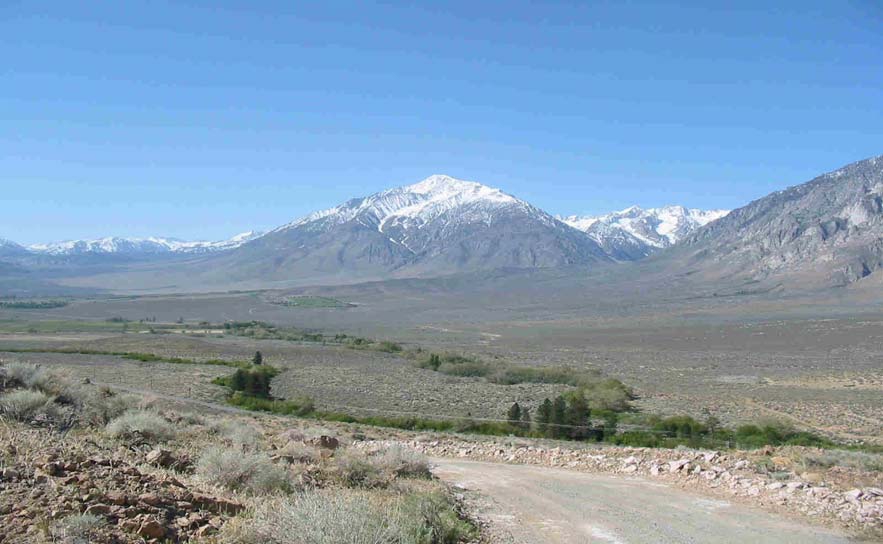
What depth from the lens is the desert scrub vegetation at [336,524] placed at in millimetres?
6121

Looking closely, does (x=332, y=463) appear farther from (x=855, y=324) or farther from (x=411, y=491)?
(x=855, y=324)

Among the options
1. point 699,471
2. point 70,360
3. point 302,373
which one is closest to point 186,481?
point 699,471

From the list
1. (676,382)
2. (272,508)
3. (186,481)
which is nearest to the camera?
(272,508)

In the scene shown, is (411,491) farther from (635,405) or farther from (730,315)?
(730,315)

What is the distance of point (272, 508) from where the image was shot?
7387 millimetres

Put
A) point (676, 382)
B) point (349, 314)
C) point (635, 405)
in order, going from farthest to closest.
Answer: point (349, 314) → point (676, 382) → point (635, 405)

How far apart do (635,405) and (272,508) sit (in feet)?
124

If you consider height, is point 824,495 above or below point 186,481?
below

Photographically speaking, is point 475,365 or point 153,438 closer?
point 153,438

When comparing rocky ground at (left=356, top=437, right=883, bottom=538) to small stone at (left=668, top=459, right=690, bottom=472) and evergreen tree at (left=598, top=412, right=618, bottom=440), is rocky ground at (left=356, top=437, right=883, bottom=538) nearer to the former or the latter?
small stone at (left=668, top=459, right=690, bottom=472)

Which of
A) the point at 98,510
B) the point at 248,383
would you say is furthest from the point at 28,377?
the point at 248,383

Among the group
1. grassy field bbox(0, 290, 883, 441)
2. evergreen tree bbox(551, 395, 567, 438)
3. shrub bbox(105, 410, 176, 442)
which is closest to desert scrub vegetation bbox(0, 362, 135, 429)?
shrub bbox(105, 410, 176, 442)

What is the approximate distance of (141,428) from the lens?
1148cm

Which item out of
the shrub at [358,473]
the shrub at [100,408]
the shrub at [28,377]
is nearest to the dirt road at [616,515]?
the shrub at [358,473]
